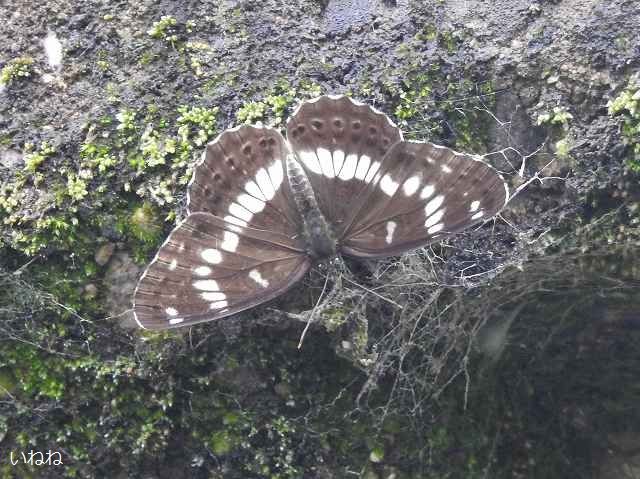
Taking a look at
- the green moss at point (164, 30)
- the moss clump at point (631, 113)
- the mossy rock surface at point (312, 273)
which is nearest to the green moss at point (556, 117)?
the mossy rock surface at point (312, 273)

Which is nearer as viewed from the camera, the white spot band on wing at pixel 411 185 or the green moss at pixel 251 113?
the white spot band on wing at pixel 411 185

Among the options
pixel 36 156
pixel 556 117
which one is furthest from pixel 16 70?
pixel 556 117

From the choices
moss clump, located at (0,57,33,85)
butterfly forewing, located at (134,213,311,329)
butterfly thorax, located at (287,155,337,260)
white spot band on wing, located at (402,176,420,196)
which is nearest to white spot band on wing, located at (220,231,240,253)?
butterfly forewing, located at (134,213,311,329)

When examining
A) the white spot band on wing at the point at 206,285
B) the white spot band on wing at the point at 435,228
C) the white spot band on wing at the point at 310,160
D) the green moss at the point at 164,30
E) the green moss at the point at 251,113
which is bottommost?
the white spot band on wing at the point at 435,228

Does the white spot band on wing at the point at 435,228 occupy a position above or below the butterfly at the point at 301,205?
below

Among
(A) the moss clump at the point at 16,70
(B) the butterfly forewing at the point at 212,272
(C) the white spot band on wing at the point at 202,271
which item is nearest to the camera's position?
(B) the butterfly forewing at the point at 212,272

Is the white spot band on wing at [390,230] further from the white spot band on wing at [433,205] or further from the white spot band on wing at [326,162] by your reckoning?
the white spot band on wing at [326,162]
